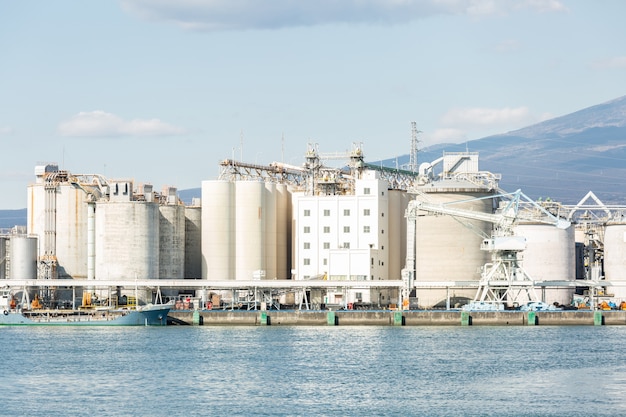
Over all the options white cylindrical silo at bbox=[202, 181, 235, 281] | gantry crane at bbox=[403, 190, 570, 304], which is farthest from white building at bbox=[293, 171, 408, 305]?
white cylindrical silo at bbox=[202, 181, 235, 281]

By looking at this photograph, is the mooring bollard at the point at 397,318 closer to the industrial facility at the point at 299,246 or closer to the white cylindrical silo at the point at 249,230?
the industrial facility at the point at 299,246

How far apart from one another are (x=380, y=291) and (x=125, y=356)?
140 ft

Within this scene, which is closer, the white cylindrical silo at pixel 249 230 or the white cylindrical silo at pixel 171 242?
the white cylindrical silo at pixel 171 242

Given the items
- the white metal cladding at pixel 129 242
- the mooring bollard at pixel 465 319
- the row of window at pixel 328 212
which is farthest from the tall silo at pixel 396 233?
the white metal cladding at pixel 129 242

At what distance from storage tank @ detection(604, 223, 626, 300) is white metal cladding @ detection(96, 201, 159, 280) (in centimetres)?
4378

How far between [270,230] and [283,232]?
3487mm

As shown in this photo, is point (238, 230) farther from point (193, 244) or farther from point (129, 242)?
point (129, 242)

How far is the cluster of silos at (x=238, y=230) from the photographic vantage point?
127m

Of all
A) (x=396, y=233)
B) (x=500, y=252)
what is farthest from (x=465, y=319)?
(x=396, y=233)

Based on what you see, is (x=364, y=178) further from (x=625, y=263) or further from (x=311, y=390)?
(x=311, y=390)

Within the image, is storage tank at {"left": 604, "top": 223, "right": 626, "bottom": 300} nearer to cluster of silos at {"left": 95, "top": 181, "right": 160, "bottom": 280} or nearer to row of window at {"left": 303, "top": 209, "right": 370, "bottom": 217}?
row of window at {"left": 303, "top": 209, "right": 370, "bottom": 217}

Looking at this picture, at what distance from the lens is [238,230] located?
127 meters

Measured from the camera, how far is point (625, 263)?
123m

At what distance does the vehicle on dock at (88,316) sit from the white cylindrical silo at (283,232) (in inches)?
677
